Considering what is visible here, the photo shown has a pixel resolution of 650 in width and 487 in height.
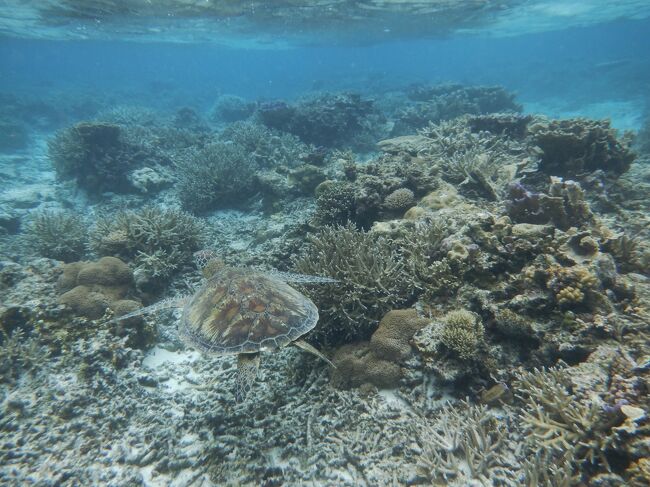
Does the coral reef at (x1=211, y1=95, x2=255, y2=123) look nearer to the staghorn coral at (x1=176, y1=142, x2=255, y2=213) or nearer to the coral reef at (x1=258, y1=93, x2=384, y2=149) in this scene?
the coral reef at (x1=258, y1=93, x2=384, y2=149)

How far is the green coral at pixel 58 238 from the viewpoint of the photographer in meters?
8.57

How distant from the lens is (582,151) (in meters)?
7.71

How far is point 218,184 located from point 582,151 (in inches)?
416

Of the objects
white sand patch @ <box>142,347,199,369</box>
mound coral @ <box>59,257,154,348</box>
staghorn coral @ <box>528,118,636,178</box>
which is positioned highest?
staghorn coral @ <box>528,118,636,178</box>

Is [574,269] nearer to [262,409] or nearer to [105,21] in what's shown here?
[262,409]

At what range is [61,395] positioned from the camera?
4645mm

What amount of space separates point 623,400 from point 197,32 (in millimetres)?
45702

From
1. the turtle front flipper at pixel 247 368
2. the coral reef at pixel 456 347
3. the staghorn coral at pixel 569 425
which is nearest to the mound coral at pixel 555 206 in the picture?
the coral reef at pixel 456 347

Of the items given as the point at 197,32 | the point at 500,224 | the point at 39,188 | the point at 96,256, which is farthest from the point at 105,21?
the point at 500,224

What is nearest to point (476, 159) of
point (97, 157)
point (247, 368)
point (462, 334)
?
point (462, 334)

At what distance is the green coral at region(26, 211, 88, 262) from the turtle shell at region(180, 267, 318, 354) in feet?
20.4

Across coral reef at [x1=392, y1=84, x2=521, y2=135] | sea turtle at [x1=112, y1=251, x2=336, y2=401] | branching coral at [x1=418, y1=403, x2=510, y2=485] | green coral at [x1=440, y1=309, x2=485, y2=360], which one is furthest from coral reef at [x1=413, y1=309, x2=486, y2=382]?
coral reef at [x1=392, y1=84, x2=521, y2=135]

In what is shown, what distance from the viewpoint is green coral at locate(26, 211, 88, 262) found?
857 cm

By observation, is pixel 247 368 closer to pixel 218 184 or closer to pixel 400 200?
pixel 400 200
